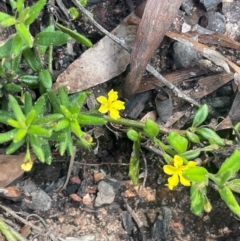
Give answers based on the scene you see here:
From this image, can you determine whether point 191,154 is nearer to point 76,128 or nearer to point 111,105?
point 111,105

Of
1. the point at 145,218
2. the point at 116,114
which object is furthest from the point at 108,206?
the point at 116,114

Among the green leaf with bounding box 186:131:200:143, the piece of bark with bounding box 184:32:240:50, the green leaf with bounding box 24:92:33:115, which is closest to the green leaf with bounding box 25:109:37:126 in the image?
the green leaf with bounding box 24:92:33:115

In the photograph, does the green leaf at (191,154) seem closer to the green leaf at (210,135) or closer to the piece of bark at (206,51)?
the green leaf at (210,135)

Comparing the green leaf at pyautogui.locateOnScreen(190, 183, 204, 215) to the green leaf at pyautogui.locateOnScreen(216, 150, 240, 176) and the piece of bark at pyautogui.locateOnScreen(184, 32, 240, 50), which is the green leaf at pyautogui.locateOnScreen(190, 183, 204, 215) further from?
the piece of bark at pyautogui.locateOnScreen(184, 32, 240, 50)

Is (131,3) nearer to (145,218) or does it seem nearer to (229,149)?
(229,149)

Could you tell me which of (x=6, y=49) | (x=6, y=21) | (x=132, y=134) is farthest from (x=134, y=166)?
(x=6, y=21)

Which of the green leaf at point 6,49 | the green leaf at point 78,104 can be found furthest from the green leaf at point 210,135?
the green leaf at point 6,49
